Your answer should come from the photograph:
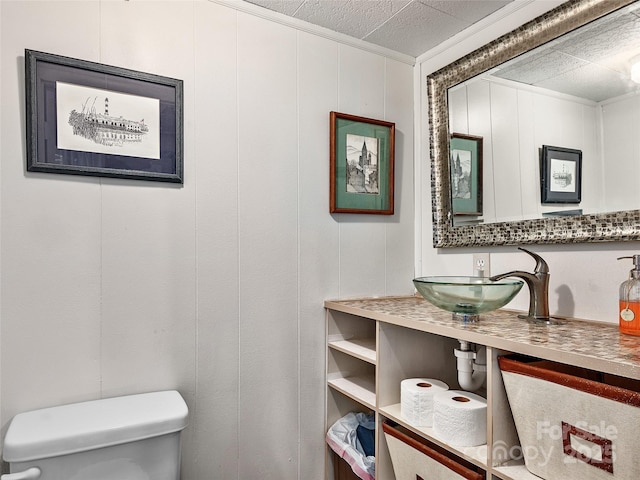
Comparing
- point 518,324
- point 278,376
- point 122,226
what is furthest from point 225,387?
point 518,324

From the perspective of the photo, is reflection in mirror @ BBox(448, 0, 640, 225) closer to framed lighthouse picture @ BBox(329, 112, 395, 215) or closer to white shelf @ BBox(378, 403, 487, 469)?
framed lighthouse picture @ BBox(329, 112, 395, 215)

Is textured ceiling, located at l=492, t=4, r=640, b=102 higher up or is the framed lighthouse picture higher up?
textured ceiling, located at l=492, t=4, r=640, b=102

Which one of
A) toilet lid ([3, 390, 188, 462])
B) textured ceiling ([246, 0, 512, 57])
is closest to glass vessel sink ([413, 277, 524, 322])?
toilet lid ([3, 390, 188, 462])

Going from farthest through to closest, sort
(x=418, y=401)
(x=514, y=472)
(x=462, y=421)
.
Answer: (x=418, y=401)
(x=462, y=421)
(x=514, y=472)

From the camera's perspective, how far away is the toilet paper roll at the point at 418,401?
4.00ft

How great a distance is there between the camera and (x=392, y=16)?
1585 mm

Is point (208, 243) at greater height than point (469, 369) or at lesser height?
greater

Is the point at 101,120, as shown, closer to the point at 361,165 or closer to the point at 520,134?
the point at 361,165

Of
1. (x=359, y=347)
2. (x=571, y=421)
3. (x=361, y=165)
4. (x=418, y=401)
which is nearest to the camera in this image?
(x=571, y=421)

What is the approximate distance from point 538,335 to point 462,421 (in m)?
0.30

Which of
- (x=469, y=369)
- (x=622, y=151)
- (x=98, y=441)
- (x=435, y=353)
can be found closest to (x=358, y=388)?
(x=435, y=353)

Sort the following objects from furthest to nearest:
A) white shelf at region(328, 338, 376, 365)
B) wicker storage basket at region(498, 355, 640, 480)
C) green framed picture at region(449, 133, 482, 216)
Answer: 1. green framed picture at region(449, 133, 482, 216)
2. white shelf at region(328, 338, 376, 365)
3. wicker storage basket at region(498, 355, 640, 480)

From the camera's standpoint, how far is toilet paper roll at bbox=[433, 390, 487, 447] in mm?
1085

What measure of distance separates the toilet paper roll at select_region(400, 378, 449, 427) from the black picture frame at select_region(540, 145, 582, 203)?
0.72 m
